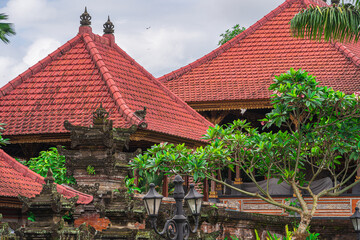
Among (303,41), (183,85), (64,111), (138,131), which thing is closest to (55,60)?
(64,111)

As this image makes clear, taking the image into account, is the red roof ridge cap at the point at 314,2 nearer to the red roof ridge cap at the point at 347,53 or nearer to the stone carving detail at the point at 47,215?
the red roof ridge cap at the point at 347,53

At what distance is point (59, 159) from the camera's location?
52.7 feet

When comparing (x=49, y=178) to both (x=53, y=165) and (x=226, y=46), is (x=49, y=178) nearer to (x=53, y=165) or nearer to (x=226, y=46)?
(x=53, y=165)

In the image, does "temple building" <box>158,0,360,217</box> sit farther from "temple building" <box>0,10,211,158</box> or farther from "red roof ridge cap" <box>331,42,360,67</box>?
"temple building" <box>0,10,211,158</box>

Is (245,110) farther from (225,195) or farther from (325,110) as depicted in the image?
(325,110)

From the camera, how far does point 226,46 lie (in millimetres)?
26312

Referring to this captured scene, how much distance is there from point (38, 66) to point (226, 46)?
8.74m

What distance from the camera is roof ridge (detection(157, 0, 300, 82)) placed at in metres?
25.2

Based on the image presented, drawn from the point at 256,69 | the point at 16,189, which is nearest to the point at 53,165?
the point at 16,189

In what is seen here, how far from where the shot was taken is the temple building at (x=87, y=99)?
17141 mm

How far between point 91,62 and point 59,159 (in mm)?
3833

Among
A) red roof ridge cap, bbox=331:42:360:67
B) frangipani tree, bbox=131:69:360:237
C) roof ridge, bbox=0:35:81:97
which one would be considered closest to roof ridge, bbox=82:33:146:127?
roof ridge, bbox=0:35:81:97

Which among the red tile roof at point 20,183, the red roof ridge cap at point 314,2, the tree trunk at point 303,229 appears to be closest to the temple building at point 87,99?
the red tile roof at point 20,183

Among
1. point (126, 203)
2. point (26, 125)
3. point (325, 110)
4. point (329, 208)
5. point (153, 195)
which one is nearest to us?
point (153, 195)
